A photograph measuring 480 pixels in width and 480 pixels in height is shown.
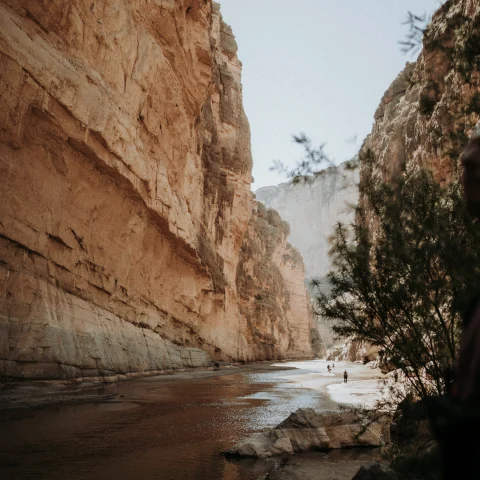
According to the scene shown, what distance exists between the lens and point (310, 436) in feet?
26.4

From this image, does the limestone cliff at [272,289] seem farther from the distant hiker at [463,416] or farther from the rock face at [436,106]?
the distant hiker at [463,416]

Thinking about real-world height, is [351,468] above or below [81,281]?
below

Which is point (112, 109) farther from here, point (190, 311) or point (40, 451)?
point (190, 311)

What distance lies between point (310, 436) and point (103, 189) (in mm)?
16751

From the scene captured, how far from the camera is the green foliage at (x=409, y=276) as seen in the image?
5.47 metres

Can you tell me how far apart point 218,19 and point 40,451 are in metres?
48.0

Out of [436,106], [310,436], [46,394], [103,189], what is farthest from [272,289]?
[436,106]

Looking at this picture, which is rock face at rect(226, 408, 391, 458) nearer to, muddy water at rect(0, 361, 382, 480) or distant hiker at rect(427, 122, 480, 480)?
muddy water at rect(0, 361, 382, 480)

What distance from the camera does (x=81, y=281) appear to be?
803 inches

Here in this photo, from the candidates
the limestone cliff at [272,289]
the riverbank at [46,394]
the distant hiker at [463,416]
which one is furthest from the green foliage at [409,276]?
the limestone cliff at [272,289]

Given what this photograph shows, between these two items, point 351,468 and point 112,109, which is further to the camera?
point 112,109

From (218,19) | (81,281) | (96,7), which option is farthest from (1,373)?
(218,19)

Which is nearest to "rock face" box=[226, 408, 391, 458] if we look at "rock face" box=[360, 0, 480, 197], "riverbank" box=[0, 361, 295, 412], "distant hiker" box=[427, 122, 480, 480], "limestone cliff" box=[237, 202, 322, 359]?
"rock face" box=[360, 0, 480, 197]

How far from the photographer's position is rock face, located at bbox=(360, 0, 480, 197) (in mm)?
4977
